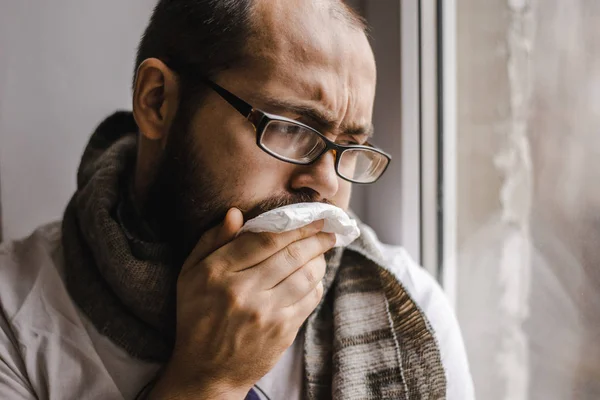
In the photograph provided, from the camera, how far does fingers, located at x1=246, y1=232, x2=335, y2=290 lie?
0.81 m

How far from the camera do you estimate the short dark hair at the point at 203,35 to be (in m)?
0.91

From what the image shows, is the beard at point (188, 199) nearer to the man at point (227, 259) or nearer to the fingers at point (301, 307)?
the man at point (227, 259)

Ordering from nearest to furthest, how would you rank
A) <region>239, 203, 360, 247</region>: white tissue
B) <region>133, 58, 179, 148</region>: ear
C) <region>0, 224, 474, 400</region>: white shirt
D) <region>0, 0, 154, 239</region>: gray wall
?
1. <region>239, 203, 360, 247</region>: white tissue
2. <region>0, 224, 474, 400</region>: white shirt
3. <region>133, 58, 179, 148</region>: ear
4. <region>0, 0, 154, 239</region>: gray wall

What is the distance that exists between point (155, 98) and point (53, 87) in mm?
503

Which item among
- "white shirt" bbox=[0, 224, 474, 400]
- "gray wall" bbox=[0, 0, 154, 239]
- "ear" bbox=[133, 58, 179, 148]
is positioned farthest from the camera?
"gray wall" bbox=[0, 0, 154, 239]

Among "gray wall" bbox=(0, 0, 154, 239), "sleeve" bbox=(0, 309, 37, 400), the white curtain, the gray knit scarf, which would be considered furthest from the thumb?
"gray wall" bbox=(0, 0, 154, 239)

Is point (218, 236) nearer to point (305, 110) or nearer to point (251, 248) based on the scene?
point (251, 248)

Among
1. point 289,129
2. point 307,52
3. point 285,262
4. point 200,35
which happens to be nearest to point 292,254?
point 285,262

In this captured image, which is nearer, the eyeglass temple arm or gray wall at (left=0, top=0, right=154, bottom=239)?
the eyeglass temple arm

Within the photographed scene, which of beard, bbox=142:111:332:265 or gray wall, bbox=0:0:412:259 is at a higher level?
gray wall, bbox=0:0:412:259

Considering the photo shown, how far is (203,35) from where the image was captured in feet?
3.09

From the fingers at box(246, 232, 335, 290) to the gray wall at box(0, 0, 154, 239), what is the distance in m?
0.86

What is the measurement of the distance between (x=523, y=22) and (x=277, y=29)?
500mm

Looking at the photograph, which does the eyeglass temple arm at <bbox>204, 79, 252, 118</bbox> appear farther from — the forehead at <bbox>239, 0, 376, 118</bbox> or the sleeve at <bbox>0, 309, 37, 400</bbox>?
the sleeve at <bbox>0, 309, 37, 400</bbox>
